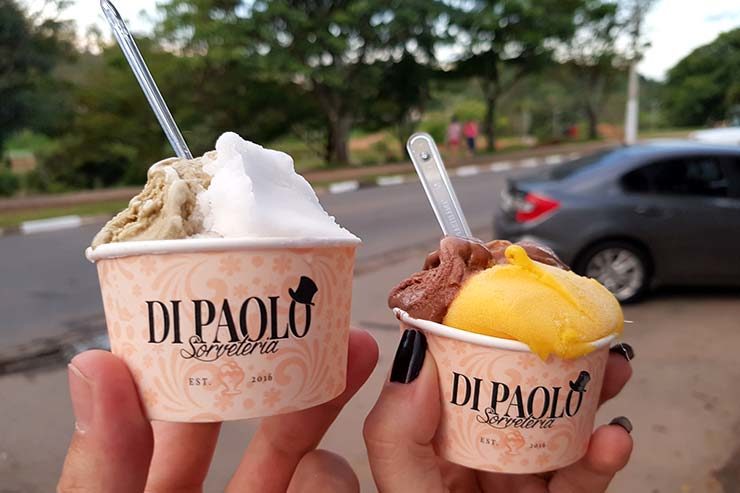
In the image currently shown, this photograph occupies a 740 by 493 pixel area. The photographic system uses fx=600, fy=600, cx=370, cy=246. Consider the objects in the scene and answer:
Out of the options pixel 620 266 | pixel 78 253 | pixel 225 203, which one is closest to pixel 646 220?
pixel 620 266

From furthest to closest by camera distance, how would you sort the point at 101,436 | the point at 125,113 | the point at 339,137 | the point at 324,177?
the point at 339,137, the point at 125,113, the point at 324,177, the point at 101,436

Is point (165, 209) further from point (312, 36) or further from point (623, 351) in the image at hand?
point (312, 36)

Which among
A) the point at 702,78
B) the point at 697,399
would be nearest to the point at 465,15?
the point at 697,399

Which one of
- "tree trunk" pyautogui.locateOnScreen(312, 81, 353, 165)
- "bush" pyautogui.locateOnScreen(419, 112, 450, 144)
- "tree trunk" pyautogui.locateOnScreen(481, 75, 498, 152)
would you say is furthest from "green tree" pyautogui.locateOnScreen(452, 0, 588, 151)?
"bush" pyautogui.locateOnScreen(419, 112, 450, 144)

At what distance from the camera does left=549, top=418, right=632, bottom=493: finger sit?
1.44 m

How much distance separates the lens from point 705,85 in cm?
3706

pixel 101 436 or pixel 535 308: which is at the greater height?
pixel 535 308

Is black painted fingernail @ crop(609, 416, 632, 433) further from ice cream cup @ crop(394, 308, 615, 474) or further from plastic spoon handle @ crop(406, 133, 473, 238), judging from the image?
plastic spoon handle @ crop(406, 133, 473, 238)

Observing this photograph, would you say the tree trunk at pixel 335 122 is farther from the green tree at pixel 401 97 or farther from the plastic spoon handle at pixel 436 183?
the plastic spoon handle at pixel 436 183

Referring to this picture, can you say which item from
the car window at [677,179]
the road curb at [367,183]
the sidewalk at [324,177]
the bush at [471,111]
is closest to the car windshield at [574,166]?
the car window at [677,179]

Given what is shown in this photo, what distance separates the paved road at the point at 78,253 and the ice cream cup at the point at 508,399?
4.65 metres

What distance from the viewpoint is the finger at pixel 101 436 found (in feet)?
3.81

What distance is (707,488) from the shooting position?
3088 millimetres

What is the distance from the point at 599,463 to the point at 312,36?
1803 cm
